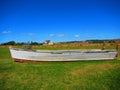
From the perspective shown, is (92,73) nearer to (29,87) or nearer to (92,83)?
(92,83)

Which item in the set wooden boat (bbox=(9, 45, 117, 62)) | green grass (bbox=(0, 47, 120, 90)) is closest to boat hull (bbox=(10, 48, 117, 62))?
wooden boat (bbox=(9, 45, 117, 62))

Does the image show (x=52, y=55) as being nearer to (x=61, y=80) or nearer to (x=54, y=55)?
(x=54, y=55)

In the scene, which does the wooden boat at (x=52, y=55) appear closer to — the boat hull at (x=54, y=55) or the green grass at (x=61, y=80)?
the boat hull at (x=54, y=55)

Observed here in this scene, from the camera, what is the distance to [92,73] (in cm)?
1816

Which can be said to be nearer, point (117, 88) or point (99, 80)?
point (117, 88)

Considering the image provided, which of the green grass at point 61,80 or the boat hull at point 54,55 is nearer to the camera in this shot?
the green grass at point 61,80

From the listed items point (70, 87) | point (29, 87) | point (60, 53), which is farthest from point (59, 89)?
point (60, 53)

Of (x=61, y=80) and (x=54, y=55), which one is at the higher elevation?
(x=54, y=55)

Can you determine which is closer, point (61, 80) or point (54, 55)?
point (61, 80)

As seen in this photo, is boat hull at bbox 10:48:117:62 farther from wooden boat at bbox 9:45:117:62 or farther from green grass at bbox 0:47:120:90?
green grass at bbox 0:47:120:90

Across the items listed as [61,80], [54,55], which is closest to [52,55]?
[54,55]

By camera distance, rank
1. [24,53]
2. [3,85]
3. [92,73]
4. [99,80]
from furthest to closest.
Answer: [24,53] < [92,73] < [99,80] < [3,85]

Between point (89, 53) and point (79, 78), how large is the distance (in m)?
12.6

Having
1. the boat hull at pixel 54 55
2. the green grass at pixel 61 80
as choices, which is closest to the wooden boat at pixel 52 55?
the boat hull at pixel 54 55
